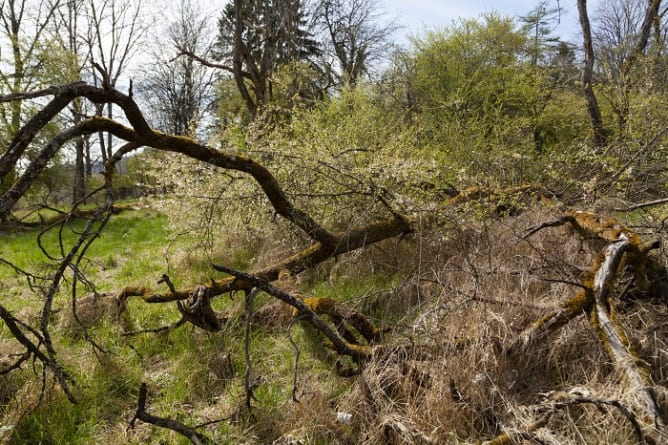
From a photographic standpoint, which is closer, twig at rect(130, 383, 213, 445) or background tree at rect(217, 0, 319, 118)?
twig at rect(130, 383, 213, 445)

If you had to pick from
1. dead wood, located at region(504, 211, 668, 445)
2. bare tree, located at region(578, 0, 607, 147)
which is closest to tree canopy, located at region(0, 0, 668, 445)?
dead wood, located at region(504, 211, 668, 445)

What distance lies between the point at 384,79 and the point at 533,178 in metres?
6.38

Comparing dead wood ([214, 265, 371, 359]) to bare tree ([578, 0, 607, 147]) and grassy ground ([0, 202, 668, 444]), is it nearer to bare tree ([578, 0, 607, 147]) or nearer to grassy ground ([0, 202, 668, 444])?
grassy ground ([0, 202, 668, 444])

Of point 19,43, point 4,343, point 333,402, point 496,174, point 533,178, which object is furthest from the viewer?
point 19,43

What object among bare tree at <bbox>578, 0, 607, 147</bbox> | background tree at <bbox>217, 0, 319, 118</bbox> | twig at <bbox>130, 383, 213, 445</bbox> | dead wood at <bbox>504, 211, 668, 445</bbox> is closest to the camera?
dead wood at <bbox>504, 211, 668, 445</bbox>

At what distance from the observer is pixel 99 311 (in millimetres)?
4035

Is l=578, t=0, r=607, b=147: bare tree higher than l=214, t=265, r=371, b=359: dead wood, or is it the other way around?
l=578, t=0, r=607, b=147: bare tree

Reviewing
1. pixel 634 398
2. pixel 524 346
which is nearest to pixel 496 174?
pixel 524 346

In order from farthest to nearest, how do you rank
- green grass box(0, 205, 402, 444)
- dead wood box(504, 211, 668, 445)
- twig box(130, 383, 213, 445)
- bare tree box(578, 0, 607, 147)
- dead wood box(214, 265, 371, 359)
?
bare tree box(578, 0, 607, 147)
green grass box(0, 205, 402, 444)
dead wood box(214, 265, 371, 359)
twig box(130, 383, 213, 445)
dead wood box(504, 211, 668, 445)

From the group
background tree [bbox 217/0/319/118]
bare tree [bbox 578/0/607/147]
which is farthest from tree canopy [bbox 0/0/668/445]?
background tree [bbox 217/0/319/118]

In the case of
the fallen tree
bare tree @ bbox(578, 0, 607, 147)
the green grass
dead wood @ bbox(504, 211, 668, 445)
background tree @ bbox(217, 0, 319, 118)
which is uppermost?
background tree @ bbox(217, 0, 319, 118)

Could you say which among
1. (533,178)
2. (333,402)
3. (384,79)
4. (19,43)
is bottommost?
(333,402)

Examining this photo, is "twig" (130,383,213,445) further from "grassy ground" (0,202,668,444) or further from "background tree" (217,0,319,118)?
"background tree" (217,0,319,118)

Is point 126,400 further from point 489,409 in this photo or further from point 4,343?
point 489,409
